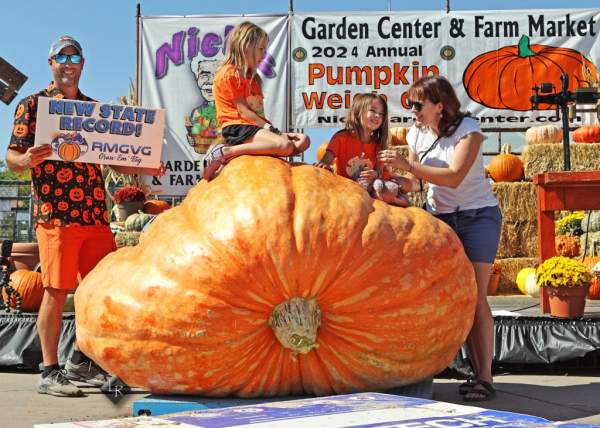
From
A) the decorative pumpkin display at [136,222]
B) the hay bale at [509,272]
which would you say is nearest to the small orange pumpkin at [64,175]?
the decorative pumpkin display at [136,222]

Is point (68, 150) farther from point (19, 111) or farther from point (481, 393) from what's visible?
point (481, 393)

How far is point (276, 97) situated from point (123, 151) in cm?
628

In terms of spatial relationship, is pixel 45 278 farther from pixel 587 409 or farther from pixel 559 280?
pixel 559 280

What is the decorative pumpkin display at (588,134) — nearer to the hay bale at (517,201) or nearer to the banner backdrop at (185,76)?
the hay bale at (517,201)

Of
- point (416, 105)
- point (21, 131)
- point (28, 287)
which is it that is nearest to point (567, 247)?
point (416, 105)

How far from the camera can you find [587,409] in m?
3.04

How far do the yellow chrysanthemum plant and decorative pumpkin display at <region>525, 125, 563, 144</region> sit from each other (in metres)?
5.53

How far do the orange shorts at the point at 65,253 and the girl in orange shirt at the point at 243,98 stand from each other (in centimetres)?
76

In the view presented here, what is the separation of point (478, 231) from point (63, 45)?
2016mm

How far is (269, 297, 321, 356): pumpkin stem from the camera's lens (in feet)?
7.88

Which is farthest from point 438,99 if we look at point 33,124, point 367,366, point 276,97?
point 276,97

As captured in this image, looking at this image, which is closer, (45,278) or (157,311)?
(157,311)

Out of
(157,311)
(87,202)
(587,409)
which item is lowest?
(587,409)

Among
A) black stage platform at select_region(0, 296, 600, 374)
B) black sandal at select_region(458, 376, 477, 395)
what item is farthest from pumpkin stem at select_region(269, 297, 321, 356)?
black stage platform at select_region(0, 296, 600, 374)
